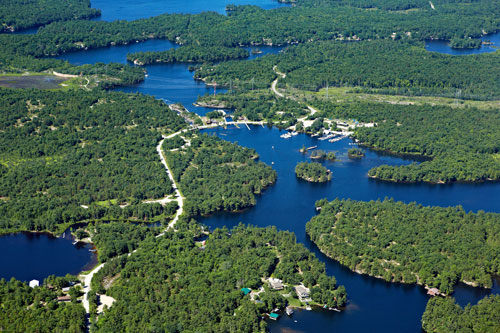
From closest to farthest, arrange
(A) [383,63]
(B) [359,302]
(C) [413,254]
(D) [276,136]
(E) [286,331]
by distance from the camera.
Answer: (E) [286,331] → (B) [359,302] → (C) [413,254] → (D) [276,136] → (A) [383,63]

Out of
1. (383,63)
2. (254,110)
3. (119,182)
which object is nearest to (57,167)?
(119,182)

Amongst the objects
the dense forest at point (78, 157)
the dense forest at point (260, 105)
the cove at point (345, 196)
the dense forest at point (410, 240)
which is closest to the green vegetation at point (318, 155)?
the cove at point (345, 196)

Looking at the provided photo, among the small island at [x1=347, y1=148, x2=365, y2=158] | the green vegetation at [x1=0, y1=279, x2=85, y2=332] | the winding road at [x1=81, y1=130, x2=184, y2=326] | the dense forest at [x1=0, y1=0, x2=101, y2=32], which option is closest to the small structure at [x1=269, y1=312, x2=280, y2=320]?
the winding road at [x1=81, y1=130, x2=184, y2=326]

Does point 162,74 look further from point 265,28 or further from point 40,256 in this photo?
point 40,256

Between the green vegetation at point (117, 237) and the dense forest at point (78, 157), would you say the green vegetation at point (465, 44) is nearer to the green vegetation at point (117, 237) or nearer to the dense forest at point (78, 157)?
the dense forest at point (78, 157)

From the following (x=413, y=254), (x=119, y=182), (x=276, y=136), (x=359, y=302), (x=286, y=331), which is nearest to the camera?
(x=286, y=331)

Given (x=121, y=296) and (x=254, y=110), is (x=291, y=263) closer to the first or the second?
(x=121, y=296)
